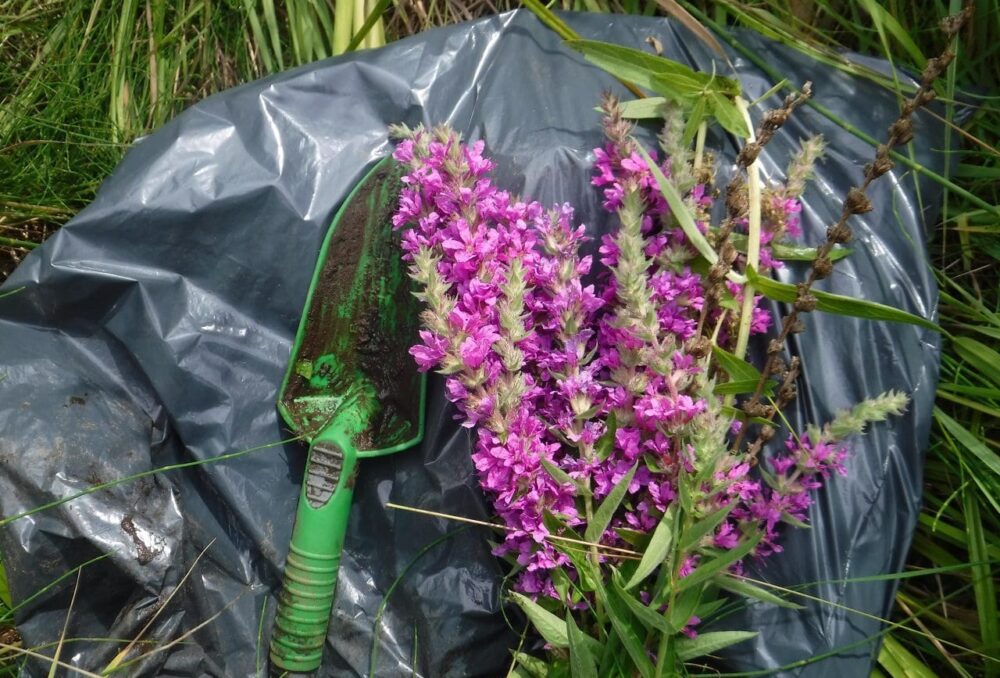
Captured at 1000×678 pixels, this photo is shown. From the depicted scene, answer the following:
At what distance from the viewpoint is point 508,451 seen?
1134 mm

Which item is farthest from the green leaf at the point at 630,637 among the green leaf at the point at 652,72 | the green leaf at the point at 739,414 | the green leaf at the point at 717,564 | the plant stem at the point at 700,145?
the green leaf at the point at 652,72

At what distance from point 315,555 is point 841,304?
0.93 meters

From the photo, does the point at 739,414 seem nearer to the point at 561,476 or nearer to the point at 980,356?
the point at 561,476

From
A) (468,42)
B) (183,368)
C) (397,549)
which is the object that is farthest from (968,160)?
(183,368)

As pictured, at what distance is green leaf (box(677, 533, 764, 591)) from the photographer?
1025mm

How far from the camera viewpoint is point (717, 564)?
1037mm

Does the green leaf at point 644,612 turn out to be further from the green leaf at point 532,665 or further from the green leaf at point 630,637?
the green leaf at point 532,665

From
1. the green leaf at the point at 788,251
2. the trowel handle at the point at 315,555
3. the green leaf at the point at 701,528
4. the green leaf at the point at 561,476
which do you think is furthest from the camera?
the trowel handle at the point at 315,555

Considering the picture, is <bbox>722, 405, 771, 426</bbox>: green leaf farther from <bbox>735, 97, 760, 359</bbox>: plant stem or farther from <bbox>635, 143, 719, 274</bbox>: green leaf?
<bbox>635, 143, 719, 274</bbox>: green leaf

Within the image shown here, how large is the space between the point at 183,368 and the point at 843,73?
4.30 ft

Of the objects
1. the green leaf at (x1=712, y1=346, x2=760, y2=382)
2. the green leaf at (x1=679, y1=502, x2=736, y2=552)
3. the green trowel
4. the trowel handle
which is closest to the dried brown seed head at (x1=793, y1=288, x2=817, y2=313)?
the green leaf at (x1=712, y1=346, x2=760, y2=382)

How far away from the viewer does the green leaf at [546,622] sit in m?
1.16

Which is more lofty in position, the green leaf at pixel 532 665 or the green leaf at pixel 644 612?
the green leaf at pixel 644 612

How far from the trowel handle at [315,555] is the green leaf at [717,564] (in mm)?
628
